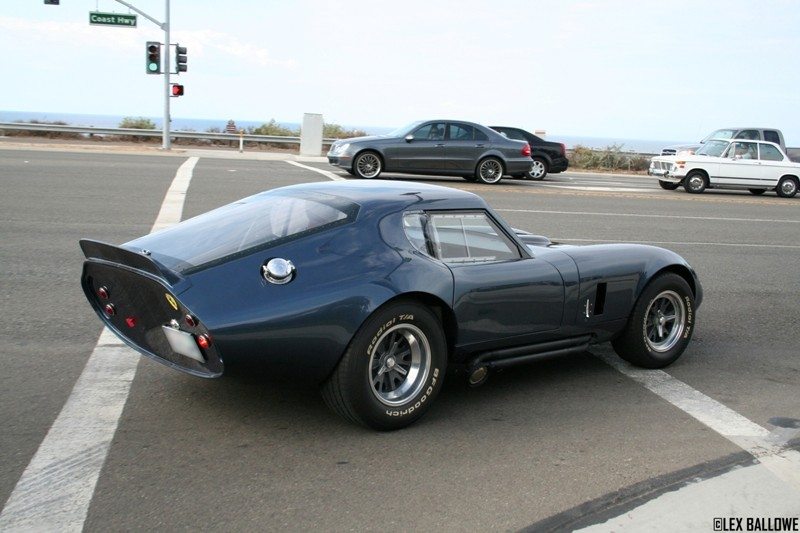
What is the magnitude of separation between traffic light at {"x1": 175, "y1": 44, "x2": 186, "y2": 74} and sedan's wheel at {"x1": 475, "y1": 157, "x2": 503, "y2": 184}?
13542mm

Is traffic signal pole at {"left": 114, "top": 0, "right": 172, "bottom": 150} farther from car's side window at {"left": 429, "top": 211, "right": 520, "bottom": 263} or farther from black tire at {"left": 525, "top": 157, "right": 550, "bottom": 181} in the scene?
car's side window at {"left": 429, "top": 211, "right": 520, "bottom": 263}

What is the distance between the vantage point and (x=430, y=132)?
65.6 ft

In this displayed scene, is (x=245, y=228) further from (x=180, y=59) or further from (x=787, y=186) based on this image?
(x=180, y=59)

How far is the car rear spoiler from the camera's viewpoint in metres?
4.16

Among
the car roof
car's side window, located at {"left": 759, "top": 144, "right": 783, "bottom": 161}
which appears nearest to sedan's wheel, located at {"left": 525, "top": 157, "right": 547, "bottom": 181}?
car's side window, located at {"left": 759, "top": 144, "right": 783, "bottom": 161}

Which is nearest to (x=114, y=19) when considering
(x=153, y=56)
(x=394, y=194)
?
(x=153, y=56)

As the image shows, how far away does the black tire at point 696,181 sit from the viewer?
22938 mm

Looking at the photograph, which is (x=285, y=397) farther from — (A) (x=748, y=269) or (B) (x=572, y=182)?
(B) (x=572, y=182)

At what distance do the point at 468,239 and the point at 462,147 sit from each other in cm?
1535

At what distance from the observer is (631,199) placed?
18.7 meters

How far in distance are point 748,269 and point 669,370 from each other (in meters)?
5.08

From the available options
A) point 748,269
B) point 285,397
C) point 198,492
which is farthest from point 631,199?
point 198,492

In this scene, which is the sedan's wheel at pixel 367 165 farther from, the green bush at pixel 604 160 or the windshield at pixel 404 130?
the green bush at pixel 604 160

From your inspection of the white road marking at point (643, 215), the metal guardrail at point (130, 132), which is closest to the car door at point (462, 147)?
the white road marking at point (643, 215)
